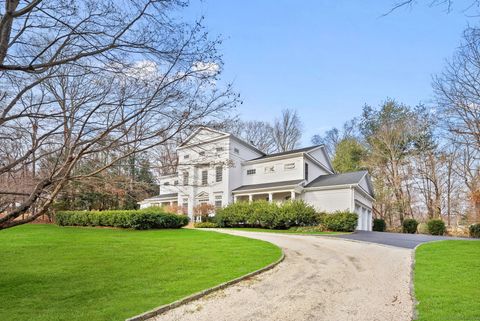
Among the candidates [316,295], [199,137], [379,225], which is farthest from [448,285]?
[379,225]

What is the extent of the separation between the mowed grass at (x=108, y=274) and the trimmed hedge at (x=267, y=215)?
9.53 metres

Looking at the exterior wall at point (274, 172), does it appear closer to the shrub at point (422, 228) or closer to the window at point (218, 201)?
the window at point (218, 201)

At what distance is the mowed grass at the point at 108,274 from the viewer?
196 inches

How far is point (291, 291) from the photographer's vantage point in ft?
20.1

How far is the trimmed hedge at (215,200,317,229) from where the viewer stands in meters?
20.5

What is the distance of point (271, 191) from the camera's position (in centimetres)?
2478

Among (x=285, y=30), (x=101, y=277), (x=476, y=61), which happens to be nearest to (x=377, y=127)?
(x=476, y=61)

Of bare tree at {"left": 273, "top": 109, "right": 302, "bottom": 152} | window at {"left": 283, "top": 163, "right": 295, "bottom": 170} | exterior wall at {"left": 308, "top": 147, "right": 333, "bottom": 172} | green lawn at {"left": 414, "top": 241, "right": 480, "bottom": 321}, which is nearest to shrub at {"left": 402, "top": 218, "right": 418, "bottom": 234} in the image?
exterior wall at {"left": 308, "top": 147, "right": 333, "bottom": 172}

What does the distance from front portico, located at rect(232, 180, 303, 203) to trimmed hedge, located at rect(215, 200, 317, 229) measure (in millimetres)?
2021

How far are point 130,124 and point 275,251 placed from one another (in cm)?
691

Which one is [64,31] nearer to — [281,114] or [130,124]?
[130,124]

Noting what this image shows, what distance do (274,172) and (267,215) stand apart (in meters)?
6.08

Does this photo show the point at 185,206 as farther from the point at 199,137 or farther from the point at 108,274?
the point at 199,137

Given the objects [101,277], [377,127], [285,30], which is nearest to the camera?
[101,277]
